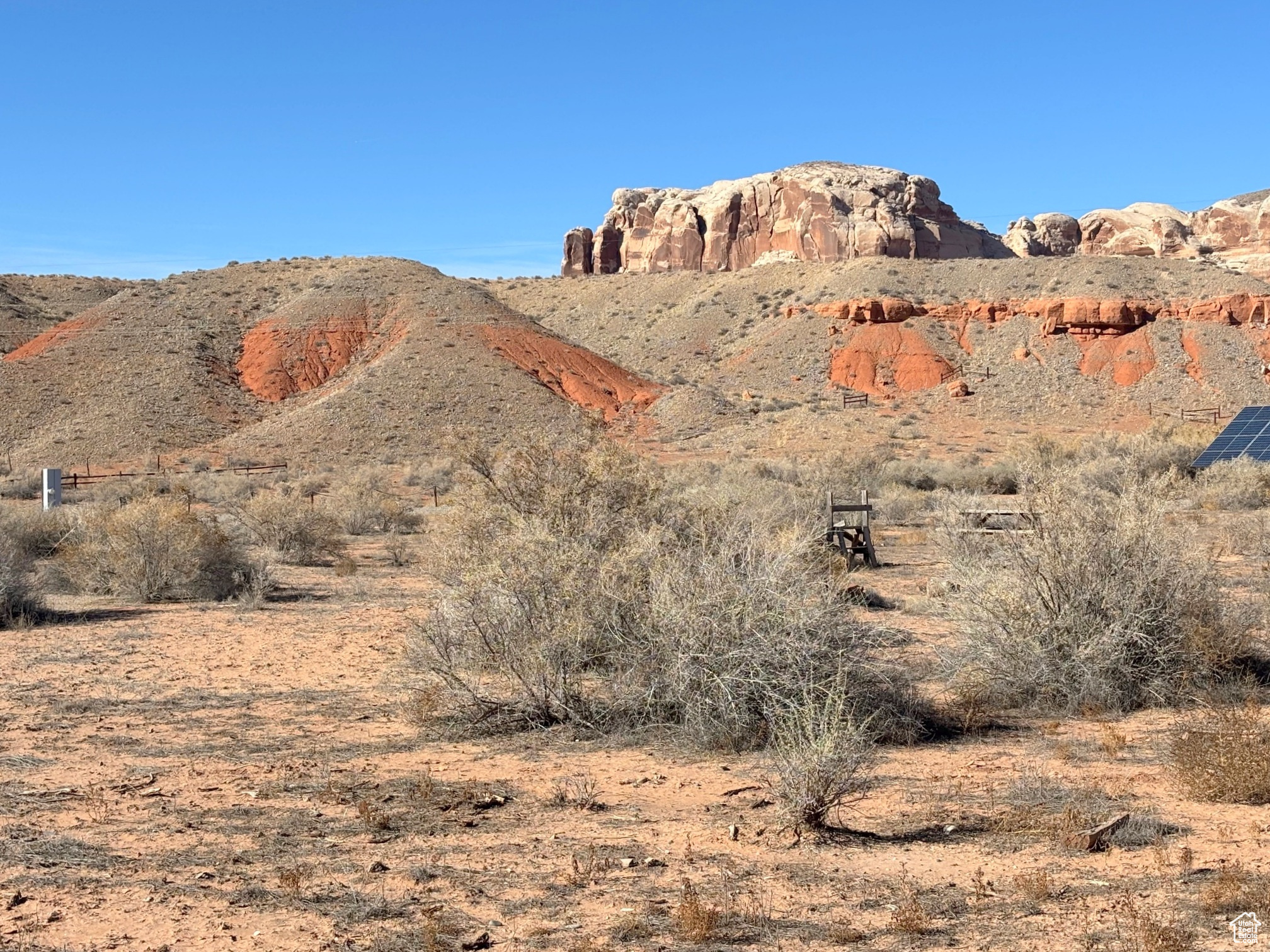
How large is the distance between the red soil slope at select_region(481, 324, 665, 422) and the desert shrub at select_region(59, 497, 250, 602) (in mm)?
38121

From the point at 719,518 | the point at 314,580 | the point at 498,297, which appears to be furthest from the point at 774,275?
the point at 719,518

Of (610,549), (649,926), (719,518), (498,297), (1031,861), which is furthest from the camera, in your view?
(498,297)

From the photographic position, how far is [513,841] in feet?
22.9

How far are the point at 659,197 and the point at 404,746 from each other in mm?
106360

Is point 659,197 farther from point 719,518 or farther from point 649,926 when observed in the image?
point 649,926

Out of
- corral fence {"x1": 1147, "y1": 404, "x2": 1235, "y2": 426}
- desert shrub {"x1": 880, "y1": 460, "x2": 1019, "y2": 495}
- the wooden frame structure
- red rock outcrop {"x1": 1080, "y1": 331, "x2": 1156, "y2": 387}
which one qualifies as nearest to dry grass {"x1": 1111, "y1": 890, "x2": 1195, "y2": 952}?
the wooden frame structure

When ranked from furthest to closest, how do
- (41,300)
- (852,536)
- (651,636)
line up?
(41,300), (852,536), (651,636)

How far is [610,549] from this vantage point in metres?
11.0

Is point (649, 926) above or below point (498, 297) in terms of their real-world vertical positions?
below

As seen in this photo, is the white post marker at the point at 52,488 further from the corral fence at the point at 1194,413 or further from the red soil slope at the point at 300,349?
the corral fence at the point at 1194,413

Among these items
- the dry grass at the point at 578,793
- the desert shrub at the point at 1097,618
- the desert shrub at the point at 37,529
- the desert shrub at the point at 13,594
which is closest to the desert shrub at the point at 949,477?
the desert shrub at the point at 37,529

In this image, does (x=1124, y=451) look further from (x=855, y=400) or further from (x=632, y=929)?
(x=632, y=929)

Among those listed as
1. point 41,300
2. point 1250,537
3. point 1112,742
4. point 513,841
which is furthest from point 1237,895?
point 41,300

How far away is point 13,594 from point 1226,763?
13922mm
